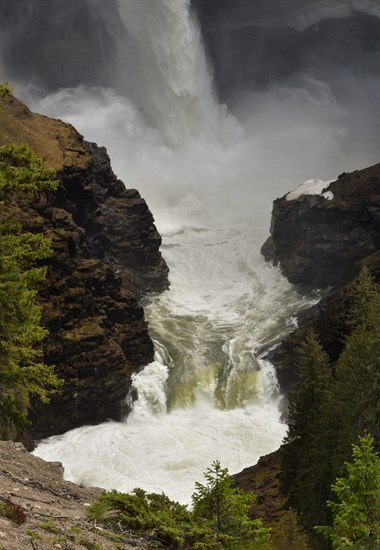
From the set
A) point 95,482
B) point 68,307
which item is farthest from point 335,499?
point 68,307

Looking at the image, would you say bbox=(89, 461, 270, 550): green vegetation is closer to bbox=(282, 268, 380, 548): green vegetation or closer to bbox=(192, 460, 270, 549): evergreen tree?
bbox=(192, 460, 270, 549): evergreen tree

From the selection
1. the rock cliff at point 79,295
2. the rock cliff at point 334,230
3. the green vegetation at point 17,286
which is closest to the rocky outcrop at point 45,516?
the green vegetation at point 17,286

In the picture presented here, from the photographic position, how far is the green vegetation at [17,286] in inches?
545

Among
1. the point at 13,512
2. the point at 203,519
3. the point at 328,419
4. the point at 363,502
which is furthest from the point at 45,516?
the point at 328,419

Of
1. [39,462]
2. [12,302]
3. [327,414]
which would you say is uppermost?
[12,302]

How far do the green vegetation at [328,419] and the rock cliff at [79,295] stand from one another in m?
22.0

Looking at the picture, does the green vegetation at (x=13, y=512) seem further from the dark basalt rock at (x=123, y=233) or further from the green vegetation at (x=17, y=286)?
the dark basalt rock at (x=123, y=233)

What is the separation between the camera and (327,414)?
2172 cm

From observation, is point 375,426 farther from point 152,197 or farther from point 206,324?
point 152,197

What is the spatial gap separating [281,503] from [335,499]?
9147 mm

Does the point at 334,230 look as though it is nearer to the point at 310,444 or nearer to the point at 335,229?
the point at 335,229

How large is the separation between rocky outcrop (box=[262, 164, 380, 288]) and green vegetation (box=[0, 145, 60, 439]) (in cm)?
5567

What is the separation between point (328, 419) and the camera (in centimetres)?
2147

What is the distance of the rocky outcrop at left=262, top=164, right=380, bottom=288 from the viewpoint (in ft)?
224
